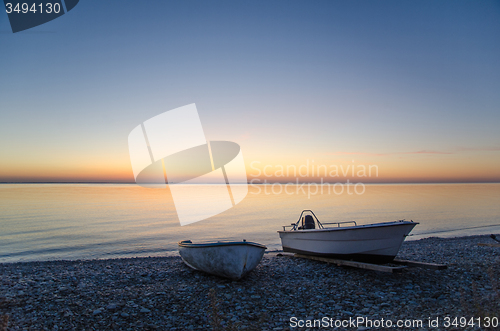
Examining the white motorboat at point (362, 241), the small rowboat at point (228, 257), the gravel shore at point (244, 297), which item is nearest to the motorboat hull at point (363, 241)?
the white motorboat at point (362, 241)

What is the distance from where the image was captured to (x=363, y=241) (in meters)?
11.6

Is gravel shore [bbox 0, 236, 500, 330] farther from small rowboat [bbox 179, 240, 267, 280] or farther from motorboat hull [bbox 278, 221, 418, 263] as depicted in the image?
motorboat hull [bbox 278, 221, 418, 263]

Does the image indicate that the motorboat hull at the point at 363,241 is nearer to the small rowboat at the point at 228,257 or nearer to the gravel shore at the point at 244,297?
the gravel shore at the point at 244,297

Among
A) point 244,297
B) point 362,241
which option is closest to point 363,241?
point 362,241

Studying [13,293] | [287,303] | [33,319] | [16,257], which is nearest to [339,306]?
[287,303]

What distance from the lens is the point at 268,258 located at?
15125 millimetres

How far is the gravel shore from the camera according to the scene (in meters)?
7.31

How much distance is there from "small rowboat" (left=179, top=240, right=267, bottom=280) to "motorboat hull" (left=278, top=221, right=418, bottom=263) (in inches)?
122

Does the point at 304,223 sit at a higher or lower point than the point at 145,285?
higher

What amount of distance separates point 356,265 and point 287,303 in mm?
4037

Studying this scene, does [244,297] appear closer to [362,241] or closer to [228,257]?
[228,257]

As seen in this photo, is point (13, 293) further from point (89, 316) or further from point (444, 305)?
point (444, 305)

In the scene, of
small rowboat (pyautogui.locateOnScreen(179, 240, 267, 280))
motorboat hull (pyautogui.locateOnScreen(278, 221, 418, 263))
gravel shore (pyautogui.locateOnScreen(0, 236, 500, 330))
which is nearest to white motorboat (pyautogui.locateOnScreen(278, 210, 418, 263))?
motorboat hull (pyautogui.locateOnScreen(278, 221, 418, 263))

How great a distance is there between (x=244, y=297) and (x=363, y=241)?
529 cm
